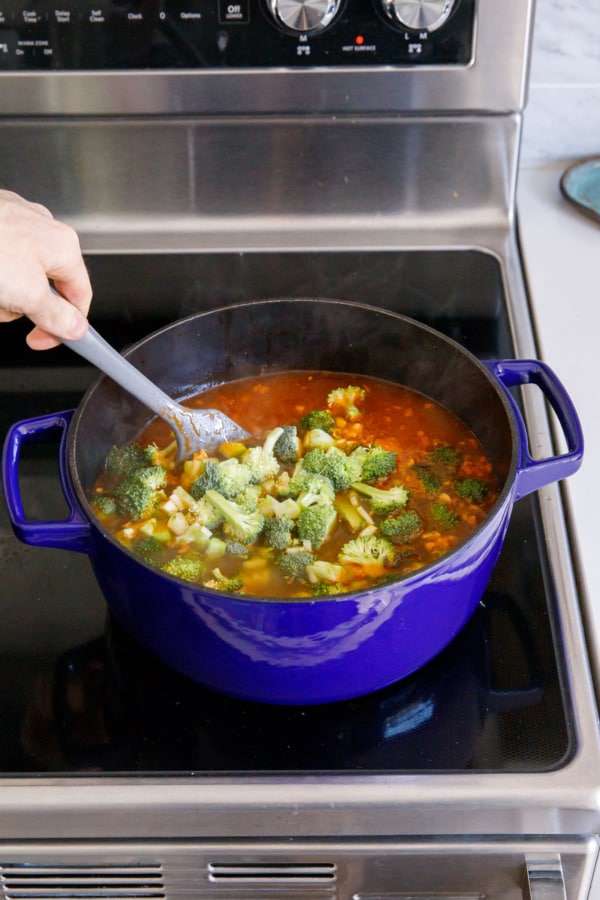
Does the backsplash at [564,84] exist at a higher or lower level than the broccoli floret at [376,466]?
higher

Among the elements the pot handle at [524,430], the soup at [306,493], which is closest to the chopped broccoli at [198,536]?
the soup at [306,493]

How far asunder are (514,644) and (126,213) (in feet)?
2.88

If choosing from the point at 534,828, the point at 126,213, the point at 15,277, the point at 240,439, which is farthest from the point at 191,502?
the point at 126,213

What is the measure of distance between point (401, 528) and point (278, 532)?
4.9 inches

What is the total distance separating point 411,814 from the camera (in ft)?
2.69

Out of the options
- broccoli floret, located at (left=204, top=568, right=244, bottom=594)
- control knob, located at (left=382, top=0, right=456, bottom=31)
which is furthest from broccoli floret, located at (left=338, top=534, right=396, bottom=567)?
control knob, located at (left=382, top=0, right=456, bottom=31)

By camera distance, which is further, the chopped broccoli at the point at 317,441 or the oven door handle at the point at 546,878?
the chopped broccoli at the point at 317,441

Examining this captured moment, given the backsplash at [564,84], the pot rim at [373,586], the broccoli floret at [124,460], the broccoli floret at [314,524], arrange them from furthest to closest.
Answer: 1. the backsplash at [564,84]
2. the broccoli floret at [124,460]
3. the broccoli floret at [314,524]
4. the pot rim at [373,586]

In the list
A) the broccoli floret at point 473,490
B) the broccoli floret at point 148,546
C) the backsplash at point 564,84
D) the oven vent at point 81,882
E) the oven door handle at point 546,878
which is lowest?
the oven vent at point 81,882

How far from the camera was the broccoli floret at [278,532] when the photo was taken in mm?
961

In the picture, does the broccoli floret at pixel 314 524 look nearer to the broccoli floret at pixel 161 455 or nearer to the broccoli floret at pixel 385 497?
the broccoli floret at pixel 385 497

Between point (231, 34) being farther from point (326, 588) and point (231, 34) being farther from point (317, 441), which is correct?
point (326, 588)

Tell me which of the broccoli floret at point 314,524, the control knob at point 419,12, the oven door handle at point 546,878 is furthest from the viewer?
the control knob at point 419,12

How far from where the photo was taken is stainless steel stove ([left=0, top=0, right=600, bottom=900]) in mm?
833
